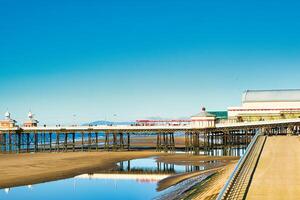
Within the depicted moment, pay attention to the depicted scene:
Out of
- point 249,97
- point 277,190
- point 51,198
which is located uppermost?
point 249,97

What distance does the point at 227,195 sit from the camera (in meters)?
17.7

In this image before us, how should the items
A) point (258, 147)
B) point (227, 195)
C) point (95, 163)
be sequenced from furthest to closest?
point (95, 163), point (258, 147), point (227, 195)

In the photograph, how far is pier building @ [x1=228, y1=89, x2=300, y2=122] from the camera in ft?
293

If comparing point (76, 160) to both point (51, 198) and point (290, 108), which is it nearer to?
point (51, 198)

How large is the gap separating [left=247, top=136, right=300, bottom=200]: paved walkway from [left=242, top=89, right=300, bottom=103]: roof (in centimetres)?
6190

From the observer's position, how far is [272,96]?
3861 inches

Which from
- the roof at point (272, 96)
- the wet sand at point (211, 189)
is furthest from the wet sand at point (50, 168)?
the roof at point (272, 96)

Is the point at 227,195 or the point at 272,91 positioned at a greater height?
the point at 272,91

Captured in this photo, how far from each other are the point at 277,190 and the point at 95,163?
36258 millimetres

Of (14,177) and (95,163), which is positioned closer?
(14,177)

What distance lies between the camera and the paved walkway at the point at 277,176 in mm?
19875

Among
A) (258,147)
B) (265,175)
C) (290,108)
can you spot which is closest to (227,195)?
(265,175)

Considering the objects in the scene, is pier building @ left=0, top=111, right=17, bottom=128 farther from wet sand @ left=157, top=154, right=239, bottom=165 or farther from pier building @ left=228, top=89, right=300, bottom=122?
pier building @ left=228, top=89, right=300, bottom=122

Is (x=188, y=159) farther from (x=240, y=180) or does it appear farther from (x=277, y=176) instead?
(x=240, y=180)
